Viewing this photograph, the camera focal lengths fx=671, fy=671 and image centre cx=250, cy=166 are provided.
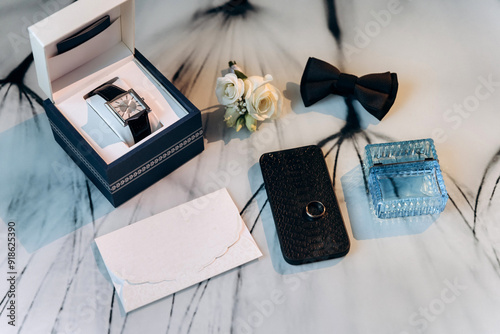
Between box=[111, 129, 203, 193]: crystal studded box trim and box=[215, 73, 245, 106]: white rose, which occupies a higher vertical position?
box=[215, 73, 245, 106]: white rose

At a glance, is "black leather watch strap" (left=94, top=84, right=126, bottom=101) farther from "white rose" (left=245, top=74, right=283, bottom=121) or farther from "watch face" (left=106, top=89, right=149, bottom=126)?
"white rose" (left=245, top=74, right=283, bottom=121)

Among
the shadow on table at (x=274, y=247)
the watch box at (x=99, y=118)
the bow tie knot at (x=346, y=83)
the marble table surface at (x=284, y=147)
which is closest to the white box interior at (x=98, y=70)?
the watch box at (x=99, y=118)

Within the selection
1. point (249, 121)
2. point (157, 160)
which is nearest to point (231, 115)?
point (249, 121)

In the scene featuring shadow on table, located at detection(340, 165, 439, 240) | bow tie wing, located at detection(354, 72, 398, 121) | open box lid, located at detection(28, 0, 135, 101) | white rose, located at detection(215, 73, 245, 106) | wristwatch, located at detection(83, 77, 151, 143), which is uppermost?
open box lid, located at detection(28, 0, 135, 101)

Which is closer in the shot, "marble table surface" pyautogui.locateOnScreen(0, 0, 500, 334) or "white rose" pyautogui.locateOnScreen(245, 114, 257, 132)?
"marble table surface" pyautogui.locateOnScreen(0, 0, 500, 334)

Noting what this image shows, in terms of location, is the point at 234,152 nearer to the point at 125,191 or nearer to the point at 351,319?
the point at 125,191

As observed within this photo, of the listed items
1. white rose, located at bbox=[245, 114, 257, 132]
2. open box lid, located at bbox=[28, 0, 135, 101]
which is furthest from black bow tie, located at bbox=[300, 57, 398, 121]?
open box lid, located at bbox=[28, 0, 135, 101]

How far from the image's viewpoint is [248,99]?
4.03 ft

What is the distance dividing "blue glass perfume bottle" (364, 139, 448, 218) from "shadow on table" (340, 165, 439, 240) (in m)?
0.01

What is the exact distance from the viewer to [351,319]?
1.10 metres

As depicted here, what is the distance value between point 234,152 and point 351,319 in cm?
38

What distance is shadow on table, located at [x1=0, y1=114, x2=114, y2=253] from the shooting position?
118 centimetres

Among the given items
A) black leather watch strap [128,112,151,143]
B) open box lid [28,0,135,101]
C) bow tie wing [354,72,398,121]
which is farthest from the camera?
bow tie wing [354,72,398,121]

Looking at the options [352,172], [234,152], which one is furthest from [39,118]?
[352,172]
